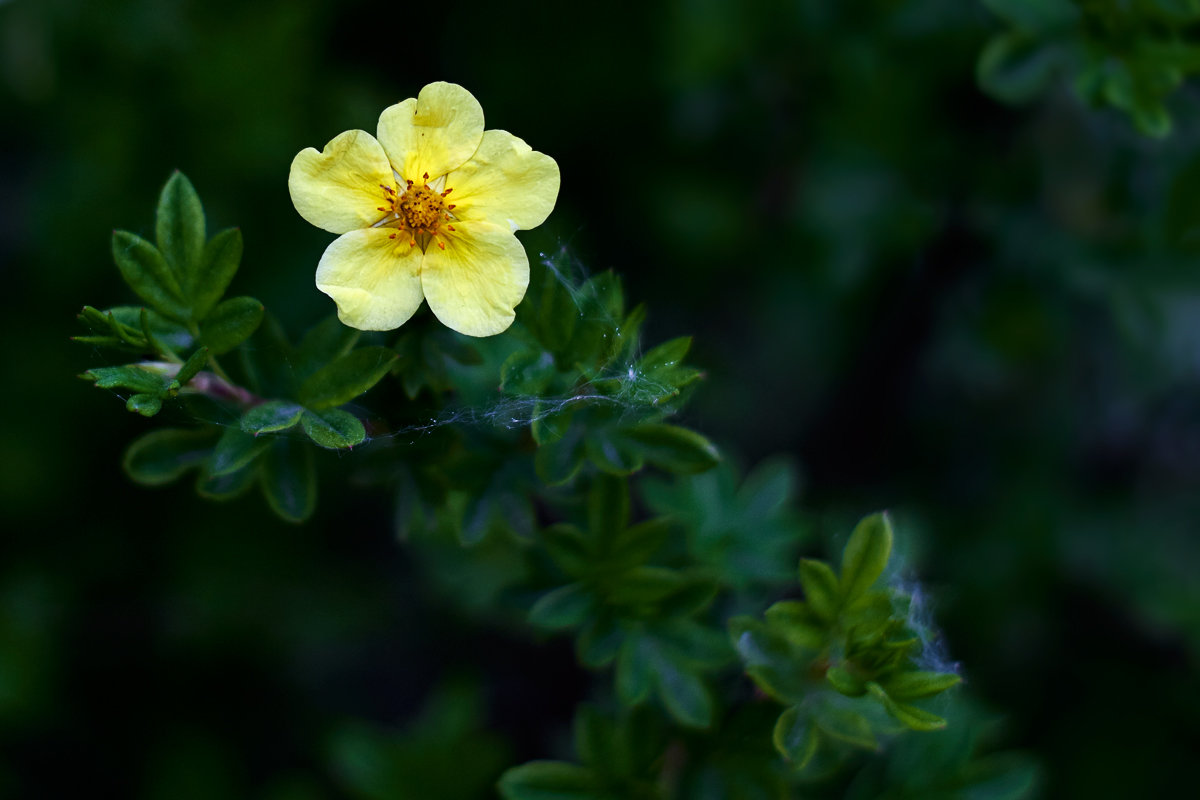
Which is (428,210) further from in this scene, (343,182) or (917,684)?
(917,684)

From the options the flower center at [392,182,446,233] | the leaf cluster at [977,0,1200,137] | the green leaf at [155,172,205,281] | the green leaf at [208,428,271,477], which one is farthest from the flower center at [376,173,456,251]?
the leaf cluster at [977,0,1200,137]

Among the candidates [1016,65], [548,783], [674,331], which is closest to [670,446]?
[548,783]

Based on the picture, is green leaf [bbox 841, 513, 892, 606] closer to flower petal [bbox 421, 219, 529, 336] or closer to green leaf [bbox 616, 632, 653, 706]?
green leaf [bbox 616, 632, 653, 706]

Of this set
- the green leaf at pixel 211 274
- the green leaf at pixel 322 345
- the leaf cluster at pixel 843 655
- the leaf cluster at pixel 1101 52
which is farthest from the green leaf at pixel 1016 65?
the green leaf at pixel 211 274

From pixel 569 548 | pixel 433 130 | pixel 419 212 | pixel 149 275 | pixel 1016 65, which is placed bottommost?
pixel 569 548

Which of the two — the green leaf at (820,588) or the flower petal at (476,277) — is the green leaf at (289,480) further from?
the green leaf at (820,588)
